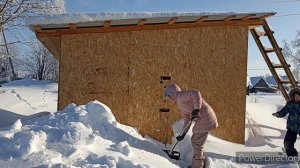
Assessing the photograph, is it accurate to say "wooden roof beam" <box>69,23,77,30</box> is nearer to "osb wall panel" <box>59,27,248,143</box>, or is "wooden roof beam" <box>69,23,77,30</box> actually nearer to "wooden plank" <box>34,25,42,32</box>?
"osb wall panel" <box>59,27,248,143</box>

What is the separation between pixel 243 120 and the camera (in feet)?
30.4

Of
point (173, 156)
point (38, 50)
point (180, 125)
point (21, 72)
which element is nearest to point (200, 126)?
point (173, 156)

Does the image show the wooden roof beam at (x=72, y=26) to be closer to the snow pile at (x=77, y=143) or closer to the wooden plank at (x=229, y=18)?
the snow pile at (x=77, y=143)

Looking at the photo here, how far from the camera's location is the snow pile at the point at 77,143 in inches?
202

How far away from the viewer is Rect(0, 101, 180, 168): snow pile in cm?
514

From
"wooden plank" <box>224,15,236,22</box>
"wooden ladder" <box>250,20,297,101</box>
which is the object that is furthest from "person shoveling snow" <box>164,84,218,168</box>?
"wooden ladder" <box>250,20,297,101</box>

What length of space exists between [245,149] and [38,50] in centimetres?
4962

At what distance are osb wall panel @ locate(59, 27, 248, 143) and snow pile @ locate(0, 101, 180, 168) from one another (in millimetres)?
1434

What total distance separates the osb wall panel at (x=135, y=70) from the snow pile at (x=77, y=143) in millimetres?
1434

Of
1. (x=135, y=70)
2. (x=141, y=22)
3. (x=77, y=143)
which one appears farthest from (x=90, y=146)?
(x=141, y=22)

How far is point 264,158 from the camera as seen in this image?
25.7 ft

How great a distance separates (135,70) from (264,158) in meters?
3.53

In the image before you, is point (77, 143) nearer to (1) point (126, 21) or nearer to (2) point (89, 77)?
(2) point (89, 77)

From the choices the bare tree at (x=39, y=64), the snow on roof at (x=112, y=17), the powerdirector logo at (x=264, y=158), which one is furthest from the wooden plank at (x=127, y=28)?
the bare tree at (x=39, y=64)
